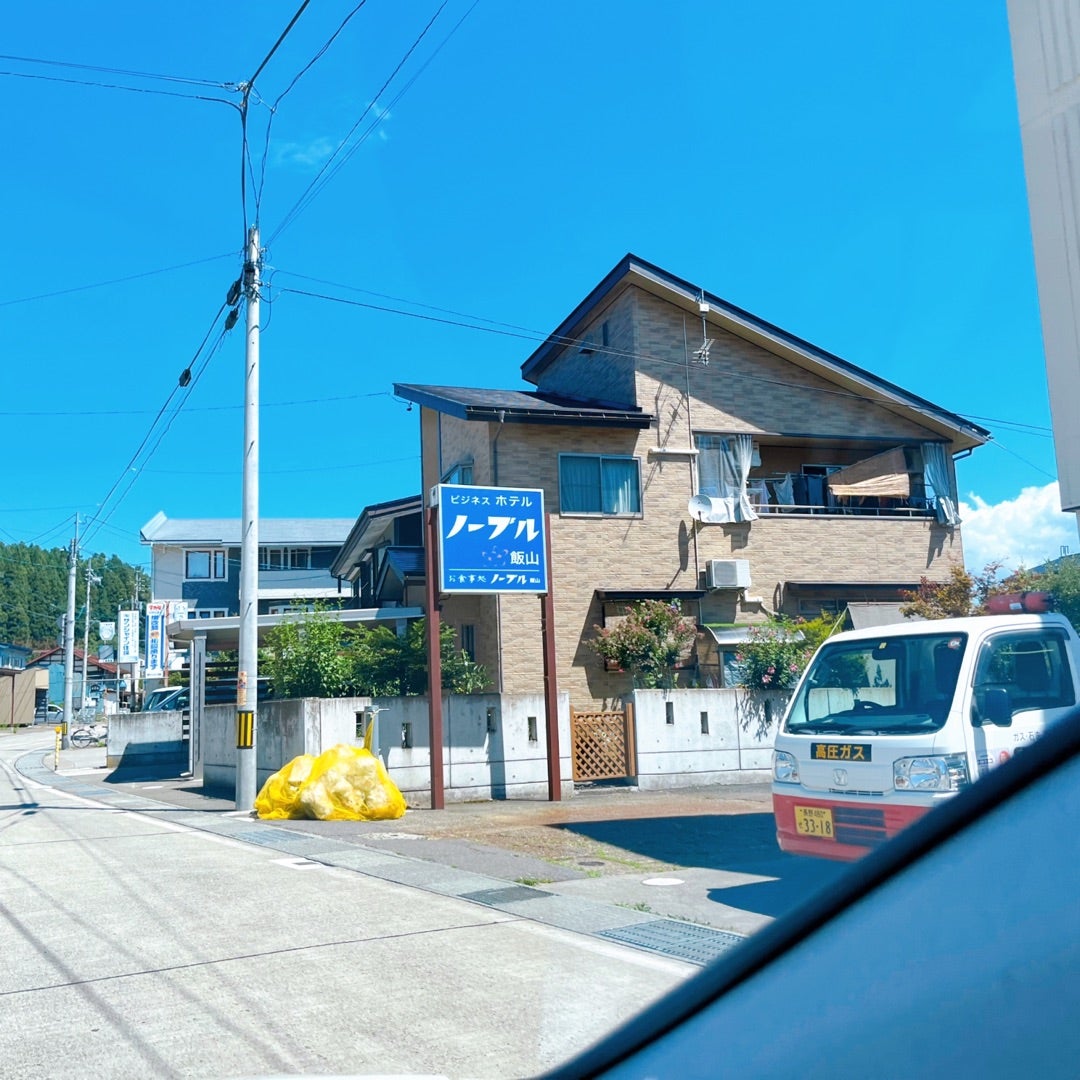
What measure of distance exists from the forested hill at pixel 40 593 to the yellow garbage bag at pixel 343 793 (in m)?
67.9

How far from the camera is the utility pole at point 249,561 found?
1318 cm

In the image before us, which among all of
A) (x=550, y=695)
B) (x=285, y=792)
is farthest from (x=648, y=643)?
(x=285, y=792)

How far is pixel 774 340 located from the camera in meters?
19.8

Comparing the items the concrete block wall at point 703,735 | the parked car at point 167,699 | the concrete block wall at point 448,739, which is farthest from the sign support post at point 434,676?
the parked car at point 167,699

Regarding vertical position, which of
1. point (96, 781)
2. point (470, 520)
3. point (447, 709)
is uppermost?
point (470, 520)

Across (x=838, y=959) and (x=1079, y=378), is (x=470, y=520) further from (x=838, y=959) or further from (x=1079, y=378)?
(x=838, y=959)

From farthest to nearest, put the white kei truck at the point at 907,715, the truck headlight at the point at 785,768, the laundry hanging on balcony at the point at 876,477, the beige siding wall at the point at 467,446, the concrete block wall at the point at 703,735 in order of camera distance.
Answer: the laundry hanging on balcony at the point at 876,477 → the beige siding wall at the point at 467,446 → the concrete block wall at the point at 703,735 → the truck headlight at the point at 785,768 → the white kei truck at the point at 907,715

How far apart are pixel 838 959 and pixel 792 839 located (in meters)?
4.96

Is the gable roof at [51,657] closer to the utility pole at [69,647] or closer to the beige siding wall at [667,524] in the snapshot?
the utility pole at [69,647]

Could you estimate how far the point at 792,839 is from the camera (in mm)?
5953

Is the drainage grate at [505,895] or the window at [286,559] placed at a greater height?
the window at [286,559]

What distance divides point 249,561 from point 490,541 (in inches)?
134

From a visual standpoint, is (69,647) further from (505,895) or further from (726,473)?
(505,895)

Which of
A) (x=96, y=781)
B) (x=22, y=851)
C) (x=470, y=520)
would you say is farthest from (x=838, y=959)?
(x=96, y=781)
